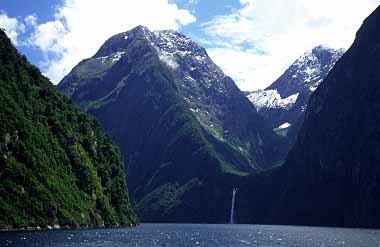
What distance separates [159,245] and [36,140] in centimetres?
7548

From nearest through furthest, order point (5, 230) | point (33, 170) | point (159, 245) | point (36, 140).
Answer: point (159, 245) → point (5, 230) → point (33, 170) → point (36, 140)

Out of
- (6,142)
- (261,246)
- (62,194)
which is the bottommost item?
(261,246)

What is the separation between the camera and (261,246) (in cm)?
13962

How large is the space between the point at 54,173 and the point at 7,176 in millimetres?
31197

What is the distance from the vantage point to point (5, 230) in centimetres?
15950

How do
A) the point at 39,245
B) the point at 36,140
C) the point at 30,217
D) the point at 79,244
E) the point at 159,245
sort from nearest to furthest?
the point at 39,245
the point at 79,244
the point at 159,245
the point at 30,217
the point at 36,140

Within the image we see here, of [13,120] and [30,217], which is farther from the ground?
[13,120]

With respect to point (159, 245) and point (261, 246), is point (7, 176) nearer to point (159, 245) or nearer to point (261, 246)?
point (159, 245)

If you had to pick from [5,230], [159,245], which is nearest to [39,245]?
[159,245]

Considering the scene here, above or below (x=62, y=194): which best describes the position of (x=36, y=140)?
above

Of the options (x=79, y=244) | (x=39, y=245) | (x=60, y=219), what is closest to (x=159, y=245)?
(x=79, y=244)

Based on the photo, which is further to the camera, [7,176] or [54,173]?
[54,173]

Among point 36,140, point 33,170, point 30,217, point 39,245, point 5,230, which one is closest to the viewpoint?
point 39,245

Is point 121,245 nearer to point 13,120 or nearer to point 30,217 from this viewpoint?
point 30,217
